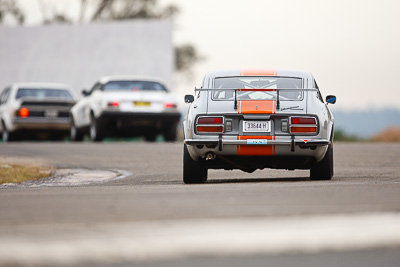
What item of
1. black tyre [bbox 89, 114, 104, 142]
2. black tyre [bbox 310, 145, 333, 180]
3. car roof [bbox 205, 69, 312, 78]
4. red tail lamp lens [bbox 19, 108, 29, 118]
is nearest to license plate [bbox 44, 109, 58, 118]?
red tail lamp lens [bbox 19, 108, 29, 118]

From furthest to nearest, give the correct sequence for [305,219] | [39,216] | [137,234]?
[39,216] < [305,219] < [137,234]

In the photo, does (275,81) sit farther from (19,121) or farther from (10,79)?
(10,79)

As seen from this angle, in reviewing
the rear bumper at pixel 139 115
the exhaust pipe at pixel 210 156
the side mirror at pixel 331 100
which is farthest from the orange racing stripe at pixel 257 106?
the rear bumper at pixel 139 115

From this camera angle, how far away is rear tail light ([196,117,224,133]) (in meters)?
12.3

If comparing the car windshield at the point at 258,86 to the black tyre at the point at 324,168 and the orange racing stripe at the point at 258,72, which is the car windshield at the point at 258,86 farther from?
the black tyre at the point at 324,168

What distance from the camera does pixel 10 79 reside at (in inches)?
1756

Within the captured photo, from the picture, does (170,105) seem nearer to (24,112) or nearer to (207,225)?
(24,112)

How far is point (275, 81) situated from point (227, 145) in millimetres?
1448

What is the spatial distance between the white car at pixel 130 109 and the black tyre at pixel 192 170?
12.5 meters

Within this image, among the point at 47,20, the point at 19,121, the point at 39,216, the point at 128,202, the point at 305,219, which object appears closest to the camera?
the point at 305,219

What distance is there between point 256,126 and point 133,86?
46.2 feet

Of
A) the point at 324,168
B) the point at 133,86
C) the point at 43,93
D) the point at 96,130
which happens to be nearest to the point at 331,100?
the point at 324,168

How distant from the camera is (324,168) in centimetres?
1291

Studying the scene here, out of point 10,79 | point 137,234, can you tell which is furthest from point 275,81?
point 10,79
